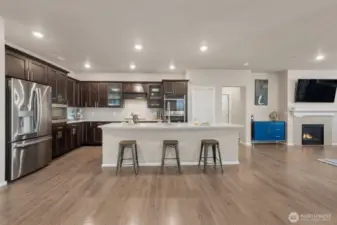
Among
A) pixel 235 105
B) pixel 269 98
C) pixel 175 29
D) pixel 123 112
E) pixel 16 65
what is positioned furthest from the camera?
pixel 235 105

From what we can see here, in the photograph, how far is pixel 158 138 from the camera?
18.4 feet

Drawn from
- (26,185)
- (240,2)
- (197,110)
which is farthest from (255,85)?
(26,185)

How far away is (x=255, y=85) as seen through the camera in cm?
925

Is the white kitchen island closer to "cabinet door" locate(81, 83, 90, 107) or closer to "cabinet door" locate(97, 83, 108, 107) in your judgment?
"cabinet door" locate(97, 83, 108, 107)

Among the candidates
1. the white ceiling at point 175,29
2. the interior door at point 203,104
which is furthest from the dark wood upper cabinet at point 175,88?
the white ceiling at point 175,29

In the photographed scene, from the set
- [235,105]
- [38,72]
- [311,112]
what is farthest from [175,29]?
[311,112]

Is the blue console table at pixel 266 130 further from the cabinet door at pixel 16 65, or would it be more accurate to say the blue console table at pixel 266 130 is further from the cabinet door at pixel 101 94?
the cabinet door at pixel 16 65

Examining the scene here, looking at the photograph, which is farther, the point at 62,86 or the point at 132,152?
the point at 62,86

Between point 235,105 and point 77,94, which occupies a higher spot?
point 77,94

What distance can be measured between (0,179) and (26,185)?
1.30 ft

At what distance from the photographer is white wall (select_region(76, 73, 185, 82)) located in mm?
9086

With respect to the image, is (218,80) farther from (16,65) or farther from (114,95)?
(16,65)

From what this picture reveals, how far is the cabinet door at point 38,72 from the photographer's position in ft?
16.5

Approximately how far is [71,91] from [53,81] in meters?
1.76
